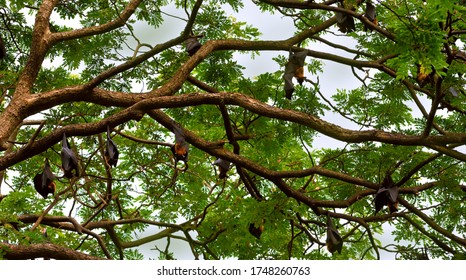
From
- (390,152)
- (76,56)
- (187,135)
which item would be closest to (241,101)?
(187,135)

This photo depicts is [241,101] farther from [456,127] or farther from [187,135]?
[456,127]

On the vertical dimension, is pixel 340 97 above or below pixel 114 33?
below

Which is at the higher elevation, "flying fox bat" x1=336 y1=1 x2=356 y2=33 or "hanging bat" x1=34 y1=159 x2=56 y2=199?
"flying fox bat" x1=336 y1=1 x2=356 y2=33

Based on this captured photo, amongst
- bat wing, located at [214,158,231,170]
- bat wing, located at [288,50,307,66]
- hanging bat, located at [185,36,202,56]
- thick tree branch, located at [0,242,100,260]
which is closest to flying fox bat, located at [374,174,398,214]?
bat wing, located at [214,158,231,170]

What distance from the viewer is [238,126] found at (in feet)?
28.3

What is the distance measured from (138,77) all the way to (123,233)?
9.76 ft

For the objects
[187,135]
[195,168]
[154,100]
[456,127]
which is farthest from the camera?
[195,168]

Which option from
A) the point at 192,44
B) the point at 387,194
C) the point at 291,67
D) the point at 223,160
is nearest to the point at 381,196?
the point at 387,194

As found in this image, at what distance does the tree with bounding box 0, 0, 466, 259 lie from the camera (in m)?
6.32

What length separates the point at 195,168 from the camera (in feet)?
35.3

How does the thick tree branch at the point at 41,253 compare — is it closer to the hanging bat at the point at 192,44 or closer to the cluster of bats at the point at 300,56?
the hanging bat at the point at 192,44

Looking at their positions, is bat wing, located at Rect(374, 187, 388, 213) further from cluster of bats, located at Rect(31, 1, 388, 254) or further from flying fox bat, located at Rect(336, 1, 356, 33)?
flying fox bat, located at Rect(336, 1, 356, 33)

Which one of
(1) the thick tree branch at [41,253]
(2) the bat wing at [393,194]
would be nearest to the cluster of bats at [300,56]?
(2) the bat wing at [393,194]

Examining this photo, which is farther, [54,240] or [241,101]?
[54,240]
